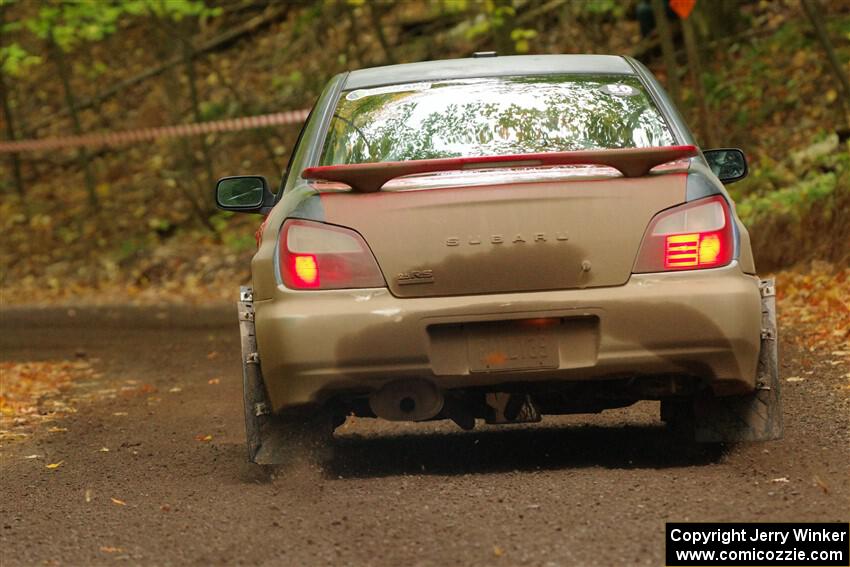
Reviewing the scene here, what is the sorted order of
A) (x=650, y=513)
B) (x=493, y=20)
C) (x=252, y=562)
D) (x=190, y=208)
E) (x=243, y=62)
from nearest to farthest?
(x=252, y=562) < (x=650, y=513) < (x=493, y=20) < (x=190, y=208) < (x=243, y=62)

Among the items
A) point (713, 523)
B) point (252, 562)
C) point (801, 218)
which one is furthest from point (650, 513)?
point (801, 218)

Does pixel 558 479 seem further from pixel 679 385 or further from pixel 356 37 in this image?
pixel 356 37

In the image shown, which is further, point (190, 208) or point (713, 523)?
point (190, 208)

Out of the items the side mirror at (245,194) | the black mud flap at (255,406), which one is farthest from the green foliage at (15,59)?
the black mud flap at (255,406)

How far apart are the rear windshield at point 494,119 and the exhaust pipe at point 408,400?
926mm

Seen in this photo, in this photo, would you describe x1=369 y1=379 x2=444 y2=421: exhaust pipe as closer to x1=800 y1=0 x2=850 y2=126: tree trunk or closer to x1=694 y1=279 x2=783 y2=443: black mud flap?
x1=694 y1=279 x2=783 y2=443: black mud flap

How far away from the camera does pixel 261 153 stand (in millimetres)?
25938

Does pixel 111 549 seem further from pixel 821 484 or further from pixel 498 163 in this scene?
pixel 821 484

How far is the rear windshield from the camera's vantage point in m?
6.03

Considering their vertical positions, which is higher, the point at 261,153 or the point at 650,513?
the point at 650,513

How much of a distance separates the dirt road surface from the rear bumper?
16.8 inches

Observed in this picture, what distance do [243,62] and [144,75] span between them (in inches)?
94.7

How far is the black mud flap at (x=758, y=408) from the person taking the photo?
586 cm

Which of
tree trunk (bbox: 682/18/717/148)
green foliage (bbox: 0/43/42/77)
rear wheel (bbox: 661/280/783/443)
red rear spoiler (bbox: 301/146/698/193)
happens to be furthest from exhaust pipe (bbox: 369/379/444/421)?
green foliage (bbox: 0/43/42/77)
